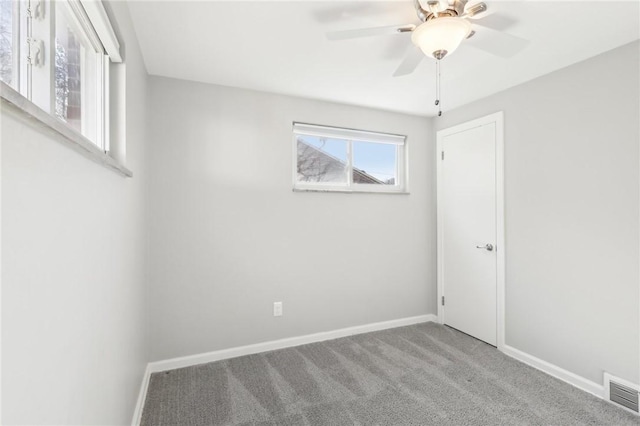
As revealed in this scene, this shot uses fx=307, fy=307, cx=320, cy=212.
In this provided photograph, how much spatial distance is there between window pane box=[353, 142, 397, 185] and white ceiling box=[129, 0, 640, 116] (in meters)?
0.67

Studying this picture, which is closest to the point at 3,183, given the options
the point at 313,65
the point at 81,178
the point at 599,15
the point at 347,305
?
the point at 81,178

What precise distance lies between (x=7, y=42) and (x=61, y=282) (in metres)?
0.55

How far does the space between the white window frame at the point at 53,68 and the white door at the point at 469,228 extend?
3.01 meters

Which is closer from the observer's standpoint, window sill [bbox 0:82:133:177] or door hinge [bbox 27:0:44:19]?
window sill [bbox 0:82:133:177]

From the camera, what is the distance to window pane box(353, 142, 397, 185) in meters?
3.41

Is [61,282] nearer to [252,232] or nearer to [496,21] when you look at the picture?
[252,232]

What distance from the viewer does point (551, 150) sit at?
2488mm

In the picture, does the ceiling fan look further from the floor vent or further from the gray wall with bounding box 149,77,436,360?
the floor vent

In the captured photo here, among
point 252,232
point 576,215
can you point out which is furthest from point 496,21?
point 252,232

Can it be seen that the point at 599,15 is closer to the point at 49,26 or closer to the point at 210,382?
the point at 49,26

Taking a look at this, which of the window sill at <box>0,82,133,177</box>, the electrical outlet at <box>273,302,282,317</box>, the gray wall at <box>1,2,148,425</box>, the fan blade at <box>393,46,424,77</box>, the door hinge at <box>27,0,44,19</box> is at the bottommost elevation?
the electrical outlet at <box>273,302,282,317</box>

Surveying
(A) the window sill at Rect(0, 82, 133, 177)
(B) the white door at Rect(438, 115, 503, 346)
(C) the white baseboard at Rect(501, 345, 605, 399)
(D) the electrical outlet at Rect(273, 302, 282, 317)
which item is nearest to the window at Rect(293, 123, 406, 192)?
(B) the white door at Rect(438, 115, 503, 346)

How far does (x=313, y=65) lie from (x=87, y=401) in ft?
7.59

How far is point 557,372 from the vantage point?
2.43 meters
